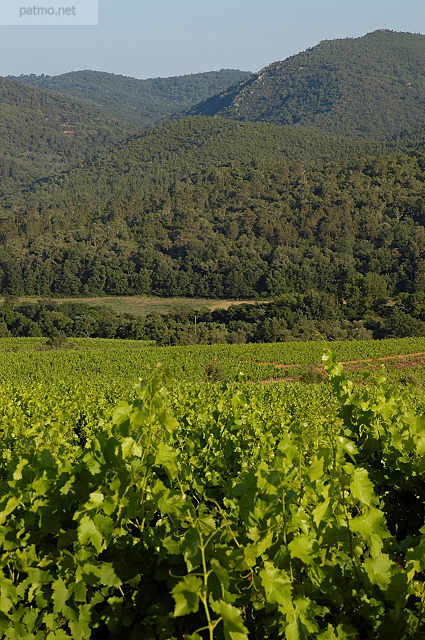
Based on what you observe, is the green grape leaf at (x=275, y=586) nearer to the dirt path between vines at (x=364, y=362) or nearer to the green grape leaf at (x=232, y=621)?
the green grape leaf at (x=232, y=621)

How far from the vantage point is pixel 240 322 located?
58500 millimetres

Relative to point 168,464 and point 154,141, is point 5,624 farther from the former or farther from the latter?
point 154,141

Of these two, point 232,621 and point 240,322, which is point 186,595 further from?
point 240,322

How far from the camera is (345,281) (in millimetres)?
75000

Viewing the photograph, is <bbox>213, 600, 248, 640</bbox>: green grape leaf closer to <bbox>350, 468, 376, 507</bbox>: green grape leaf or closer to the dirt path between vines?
<bbox>350, 468, 376, 507</bbox>: green grape leaf

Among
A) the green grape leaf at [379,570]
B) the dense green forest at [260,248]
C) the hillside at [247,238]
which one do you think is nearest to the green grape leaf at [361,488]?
the green grape leaf at [379,570]

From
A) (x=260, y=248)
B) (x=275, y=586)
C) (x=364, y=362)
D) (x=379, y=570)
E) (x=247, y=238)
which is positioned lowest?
(x=364, y=362)

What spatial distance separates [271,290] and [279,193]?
32043 millimetres

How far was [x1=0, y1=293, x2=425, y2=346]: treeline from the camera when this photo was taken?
53281 millimetres

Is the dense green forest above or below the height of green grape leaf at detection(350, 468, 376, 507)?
below

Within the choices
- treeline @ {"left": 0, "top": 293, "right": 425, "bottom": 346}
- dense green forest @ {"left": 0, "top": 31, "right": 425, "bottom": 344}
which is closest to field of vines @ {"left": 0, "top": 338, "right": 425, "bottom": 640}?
treeline @ {"left": 0, "top": 293, "right": 425, "bottom": 346}

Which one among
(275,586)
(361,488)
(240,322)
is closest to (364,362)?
(240,322)

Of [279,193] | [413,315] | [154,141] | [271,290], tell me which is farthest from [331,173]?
[154,141]

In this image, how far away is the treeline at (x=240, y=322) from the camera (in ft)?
175
